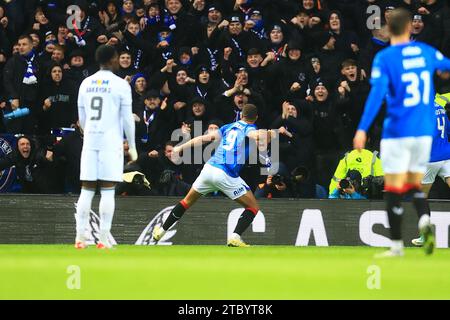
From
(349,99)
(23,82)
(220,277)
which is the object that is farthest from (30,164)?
(220,277)

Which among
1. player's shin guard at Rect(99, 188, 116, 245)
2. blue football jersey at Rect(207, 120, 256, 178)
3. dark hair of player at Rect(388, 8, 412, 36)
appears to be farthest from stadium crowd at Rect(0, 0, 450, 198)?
dark hair of player at Rect(388, 8, 412, 36)

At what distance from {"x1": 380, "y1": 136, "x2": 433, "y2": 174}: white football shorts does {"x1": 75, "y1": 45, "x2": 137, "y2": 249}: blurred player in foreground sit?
3.56 metres

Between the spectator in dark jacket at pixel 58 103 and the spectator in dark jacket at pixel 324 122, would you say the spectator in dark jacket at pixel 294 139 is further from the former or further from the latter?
the spectator in dark jacket at pixel 58 103

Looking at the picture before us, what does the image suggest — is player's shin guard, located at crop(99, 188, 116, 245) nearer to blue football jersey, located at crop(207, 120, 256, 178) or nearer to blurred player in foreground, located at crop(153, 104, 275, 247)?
blurred player in foreground, located at crop(153, 104, 275, 247)

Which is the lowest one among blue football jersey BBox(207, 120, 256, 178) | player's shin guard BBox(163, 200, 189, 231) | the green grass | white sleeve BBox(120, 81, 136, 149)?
the green grass

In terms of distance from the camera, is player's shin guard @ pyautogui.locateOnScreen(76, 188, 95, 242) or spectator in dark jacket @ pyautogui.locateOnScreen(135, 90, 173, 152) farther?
spectator in dark jacket @ pyautogui.locateOnScreen(135, 90, 173, 152)

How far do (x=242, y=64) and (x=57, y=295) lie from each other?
1102cm

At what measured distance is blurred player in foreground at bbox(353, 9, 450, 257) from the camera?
35.0ft

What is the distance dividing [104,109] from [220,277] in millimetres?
3849

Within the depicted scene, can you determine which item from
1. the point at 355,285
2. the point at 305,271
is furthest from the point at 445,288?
the point at 305,271

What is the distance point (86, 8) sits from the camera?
21.7m

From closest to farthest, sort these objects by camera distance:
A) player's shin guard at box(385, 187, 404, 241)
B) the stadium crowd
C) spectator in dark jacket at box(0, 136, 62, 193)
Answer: player's shin guard at box(385, 187, 404, 241) < spectator in dark jacket at box(0, 136, 62, 193) < the stadium crowd

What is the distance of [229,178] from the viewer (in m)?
16.1

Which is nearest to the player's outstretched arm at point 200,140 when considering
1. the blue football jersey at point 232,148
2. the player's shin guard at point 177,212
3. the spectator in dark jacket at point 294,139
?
the blue football jersey at point 232,148
